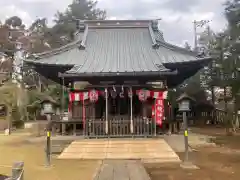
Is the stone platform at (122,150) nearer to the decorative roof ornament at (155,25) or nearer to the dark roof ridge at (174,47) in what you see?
the dark roof ridge at (174,47)

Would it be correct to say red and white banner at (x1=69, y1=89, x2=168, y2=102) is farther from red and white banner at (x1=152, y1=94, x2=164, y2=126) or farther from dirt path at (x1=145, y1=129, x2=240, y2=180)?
dirt path at (x1=145, y1=129, x2=240, y2=180)

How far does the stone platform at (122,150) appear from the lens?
451 inches

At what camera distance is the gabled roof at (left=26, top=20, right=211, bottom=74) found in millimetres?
15078

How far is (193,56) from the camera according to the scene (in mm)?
16141

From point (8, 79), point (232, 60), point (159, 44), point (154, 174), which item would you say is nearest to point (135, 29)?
point (159, 44)

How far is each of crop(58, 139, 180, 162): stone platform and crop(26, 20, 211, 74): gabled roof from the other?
132 inches

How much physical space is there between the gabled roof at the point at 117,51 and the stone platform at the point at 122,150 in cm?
335

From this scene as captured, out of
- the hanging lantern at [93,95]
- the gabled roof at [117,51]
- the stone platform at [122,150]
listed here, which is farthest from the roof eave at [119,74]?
the stone platform at [122,150]

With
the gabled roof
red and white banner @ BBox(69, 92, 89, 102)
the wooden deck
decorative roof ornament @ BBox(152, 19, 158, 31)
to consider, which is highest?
decorative roof ornament @ BBox(152, 19, 158, 31)

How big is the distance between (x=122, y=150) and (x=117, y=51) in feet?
23.4

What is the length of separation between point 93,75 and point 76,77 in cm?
87

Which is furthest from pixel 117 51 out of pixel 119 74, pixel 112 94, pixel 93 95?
pixel 93 95

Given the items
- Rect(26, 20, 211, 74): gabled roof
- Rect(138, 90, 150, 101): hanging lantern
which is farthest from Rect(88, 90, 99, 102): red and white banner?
Rect(138, 90, 150, 101): hanging lantern

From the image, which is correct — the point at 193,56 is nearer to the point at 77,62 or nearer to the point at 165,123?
the point at 165,123
